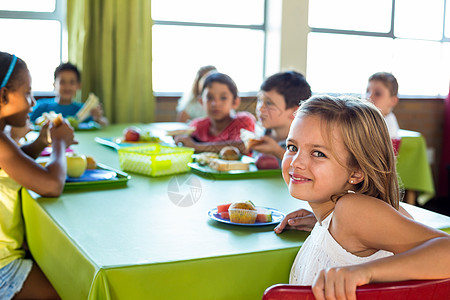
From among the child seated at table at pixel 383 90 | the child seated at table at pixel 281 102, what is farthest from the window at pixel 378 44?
the child seated at table at pixel 281 102

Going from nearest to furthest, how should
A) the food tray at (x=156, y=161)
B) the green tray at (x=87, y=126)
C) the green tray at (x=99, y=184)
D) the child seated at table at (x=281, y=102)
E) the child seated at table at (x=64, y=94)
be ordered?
1. the green tray at (x=99, y=184)
2. the food tray at (x=156, y=161)
3. the child seated at table at (x=281, y=102)
4. the green tray at (x=87, y=126)
5. the child seated at table at (x=64, y=94)

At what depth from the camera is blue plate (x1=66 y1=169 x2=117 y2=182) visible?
67.0 inches

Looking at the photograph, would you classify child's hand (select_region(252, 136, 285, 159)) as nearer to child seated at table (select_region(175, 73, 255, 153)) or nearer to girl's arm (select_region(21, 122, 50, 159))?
girl's arm (select_region(21, 122, 50, 159))

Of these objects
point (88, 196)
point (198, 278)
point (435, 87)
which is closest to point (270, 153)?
point (88, 196)

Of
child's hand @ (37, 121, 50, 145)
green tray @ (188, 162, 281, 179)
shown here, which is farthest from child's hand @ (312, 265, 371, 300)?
child's hand @ (37, 121, 50, 145)

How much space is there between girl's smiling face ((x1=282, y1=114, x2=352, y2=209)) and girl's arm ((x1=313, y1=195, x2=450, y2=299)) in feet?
0.24

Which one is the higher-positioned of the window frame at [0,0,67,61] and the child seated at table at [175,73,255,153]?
the window frame at [0,0,67,61]

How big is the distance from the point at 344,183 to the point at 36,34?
3871 mm

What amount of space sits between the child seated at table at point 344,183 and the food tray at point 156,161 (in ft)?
2.72

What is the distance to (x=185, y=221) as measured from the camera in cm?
128

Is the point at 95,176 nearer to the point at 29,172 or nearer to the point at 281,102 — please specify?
the point at 29,172

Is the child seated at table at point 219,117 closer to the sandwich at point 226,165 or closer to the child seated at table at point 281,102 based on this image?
the child seated at table at point 281,102

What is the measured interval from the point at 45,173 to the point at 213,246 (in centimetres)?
67

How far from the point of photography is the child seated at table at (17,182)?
1.52 meters
